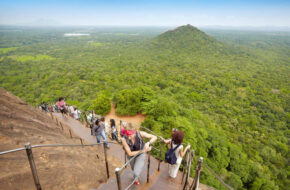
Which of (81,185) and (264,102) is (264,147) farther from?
(81,185)

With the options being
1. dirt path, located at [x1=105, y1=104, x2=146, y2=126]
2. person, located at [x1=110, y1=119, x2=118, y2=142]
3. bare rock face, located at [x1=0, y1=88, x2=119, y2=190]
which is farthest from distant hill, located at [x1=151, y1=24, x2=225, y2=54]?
bare rock face, located at [x1=0, y1=88, x2=119, y2=190]

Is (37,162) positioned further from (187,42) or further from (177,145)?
(187,42)

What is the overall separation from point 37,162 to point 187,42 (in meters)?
104

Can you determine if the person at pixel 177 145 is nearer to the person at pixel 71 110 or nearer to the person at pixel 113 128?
the person at pixel 113 128

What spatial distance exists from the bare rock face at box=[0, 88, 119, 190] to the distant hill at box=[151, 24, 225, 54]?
304 ft

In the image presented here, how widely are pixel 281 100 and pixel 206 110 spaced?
27179 millimetres

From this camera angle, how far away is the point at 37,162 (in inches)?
120

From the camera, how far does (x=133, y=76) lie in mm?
46562

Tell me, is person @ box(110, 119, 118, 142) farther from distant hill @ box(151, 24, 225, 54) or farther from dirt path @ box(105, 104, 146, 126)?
distant hill @ box(151, 24, 225, 54)

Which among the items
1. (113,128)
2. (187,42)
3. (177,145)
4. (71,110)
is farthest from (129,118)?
(187,42)

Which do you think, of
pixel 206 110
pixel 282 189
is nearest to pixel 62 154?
pixel 282 189

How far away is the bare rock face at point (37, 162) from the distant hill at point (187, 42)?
9261cm

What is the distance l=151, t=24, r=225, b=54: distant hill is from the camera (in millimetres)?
89875

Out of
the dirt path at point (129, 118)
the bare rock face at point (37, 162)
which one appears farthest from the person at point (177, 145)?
the dirt path at point (129, 118)
